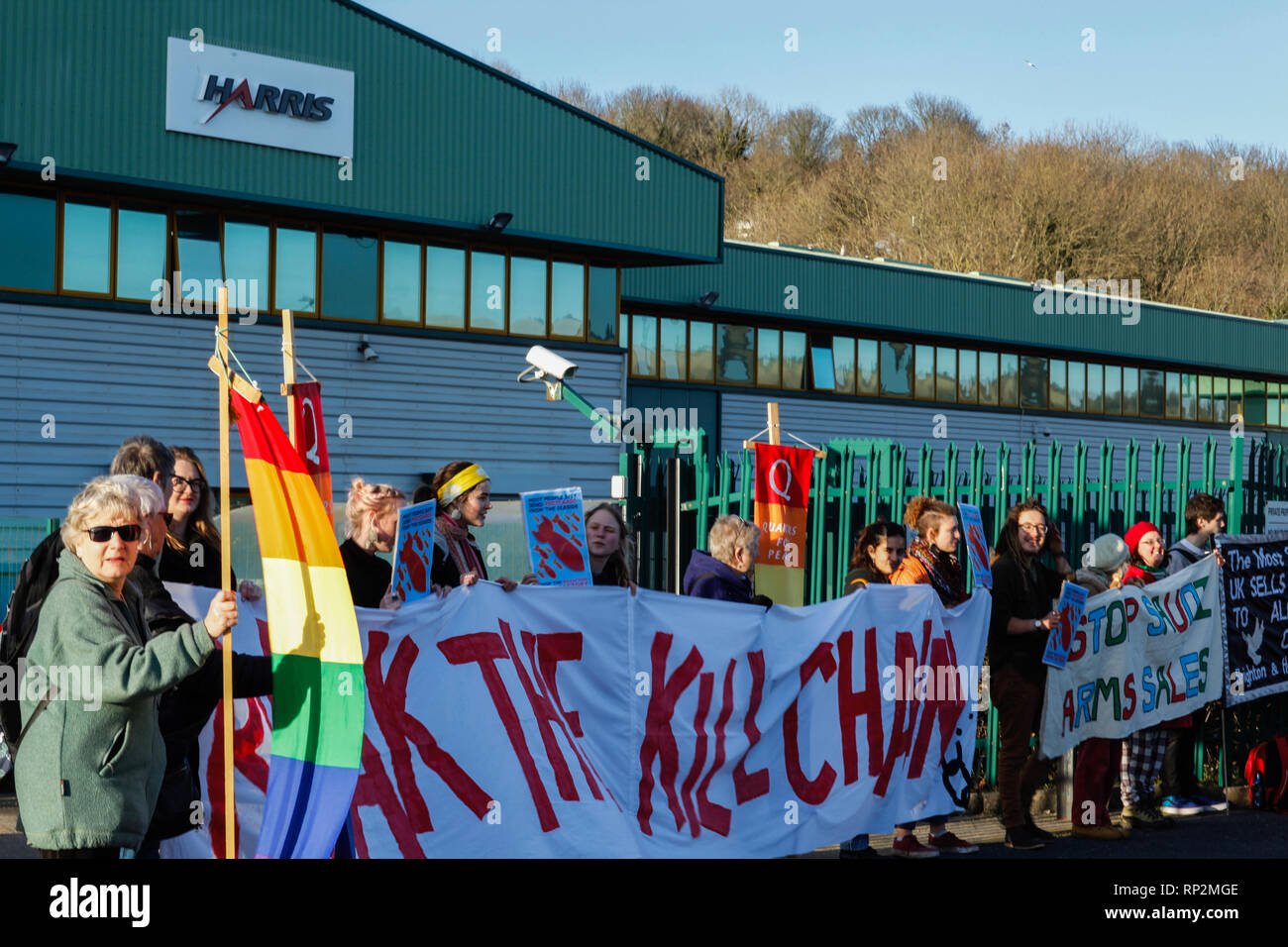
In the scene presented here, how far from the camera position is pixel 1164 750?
400 inches

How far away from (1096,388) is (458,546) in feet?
99.1

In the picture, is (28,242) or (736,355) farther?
(736,355)

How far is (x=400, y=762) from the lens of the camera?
238 inches

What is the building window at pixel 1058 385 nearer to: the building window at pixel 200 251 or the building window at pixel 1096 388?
the building window at pixel 1096 388

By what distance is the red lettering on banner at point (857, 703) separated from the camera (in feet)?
26.0

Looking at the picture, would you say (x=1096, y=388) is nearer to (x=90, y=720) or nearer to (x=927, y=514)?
(x=927, y=514)

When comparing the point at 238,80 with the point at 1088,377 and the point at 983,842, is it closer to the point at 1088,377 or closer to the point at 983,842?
the point at 983,842

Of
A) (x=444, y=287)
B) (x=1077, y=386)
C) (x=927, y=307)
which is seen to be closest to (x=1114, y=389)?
(x=1077, y=386)

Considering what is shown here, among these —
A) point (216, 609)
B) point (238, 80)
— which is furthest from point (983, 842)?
point (238, 80)

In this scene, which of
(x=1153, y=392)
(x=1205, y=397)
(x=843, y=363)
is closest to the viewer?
(x=843, y=363)

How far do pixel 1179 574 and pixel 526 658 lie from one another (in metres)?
5.54

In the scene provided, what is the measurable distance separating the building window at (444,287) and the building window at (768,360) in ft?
29.0

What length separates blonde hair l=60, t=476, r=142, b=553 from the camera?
173 inches

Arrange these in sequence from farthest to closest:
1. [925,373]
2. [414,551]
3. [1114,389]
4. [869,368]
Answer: [1114,389] < [925,373] < [869,368] < [414,551]
